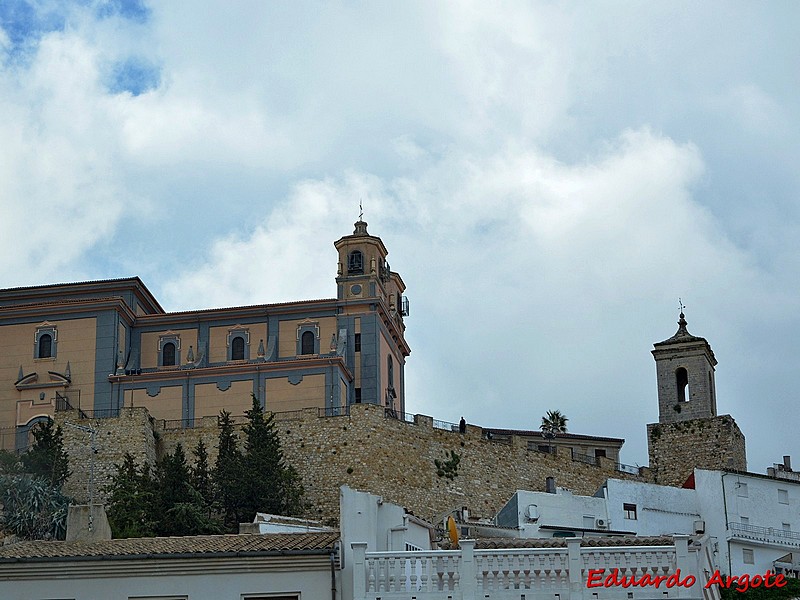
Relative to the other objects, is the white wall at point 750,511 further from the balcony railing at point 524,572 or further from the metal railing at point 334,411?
the balcony railing at point 524,572

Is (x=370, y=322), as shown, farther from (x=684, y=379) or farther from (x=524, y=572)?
(x=524, y=572)

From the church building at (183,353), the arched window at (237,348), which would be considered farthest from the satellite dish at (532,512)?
the arched window at (237,348)

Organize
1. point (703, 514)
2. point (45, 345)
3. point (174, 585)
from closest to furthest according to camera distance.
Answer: point (174, 585), point (703, 514), point (45, 345)

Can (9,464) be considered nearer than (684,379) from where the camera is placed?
Yes

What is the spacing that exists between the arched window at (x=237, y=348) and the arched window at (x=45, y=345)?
8.44 meters

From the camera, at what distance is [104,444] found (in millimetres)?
64875

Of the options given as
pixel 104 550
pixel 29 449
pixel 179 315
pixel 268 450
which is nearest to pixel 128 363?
pixel 179 315

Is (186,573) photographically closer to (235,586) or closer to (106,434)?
(235,586)

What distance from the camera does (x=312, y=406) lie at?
2736 inches

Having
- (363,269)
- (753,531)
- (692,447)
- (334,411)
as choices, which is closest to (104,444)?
(334,411)

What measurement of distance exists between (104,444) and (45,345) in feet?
29.9

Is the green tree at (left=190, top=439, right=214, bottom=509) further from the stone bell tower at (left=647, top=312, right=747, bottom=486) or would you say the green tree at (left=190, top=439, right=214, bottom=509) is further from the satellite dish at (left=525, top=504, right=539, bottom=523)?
the stone bell tower at (left=647, top=312, right=747, bottom=486)

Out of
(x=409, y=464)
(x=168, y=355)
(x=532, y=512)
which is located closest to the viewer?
(x=532, y=512)

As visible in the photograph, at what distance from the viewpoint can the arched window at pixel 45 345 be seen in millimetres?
71750
